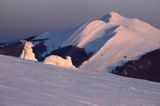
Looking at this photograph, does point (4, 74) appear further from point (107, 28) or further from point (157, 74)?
point (107, 28)

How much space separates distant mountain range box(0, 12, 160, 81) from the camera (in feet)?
237

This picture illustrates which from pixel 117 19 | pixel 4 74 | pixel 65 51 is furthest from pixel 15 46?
pixel 4 74

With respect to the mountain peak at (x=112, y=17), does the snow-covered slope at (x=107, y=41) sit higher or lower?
lower

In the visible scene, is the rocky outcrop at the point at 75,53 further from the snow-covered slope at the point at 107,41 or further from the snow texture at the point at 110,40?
the snow texture at the point at 110,40

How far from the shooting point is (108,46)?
78.1m

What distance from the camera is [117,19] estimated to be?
9625 centimetres

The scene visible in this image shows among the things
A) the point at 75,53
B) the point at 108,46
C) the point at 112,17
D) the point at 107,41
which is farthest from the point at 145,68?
the point at 112,17

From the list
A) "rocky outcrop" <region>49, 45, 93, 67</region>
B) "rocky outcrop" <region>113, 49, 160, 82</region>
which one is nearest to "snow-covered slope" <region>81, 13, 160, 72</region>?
"rocky outcrop" <region>113, 49, 160, 82</region>

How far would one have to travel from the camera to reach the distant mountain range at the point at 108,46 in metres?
72.4

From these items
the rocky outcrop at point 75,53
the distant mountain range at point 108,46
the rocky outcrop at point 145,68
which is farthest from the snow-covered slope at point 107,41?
the rocky outcrop at point 145,68

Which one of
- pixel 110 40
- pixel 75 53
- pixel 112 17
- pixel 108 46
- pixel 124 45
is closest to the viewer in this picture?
pixel 108 46

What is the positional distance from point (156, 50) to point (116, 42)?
5.92m

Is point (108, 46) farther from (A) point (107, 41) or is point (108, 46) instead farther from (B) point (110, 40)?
(A) point (107, 41)

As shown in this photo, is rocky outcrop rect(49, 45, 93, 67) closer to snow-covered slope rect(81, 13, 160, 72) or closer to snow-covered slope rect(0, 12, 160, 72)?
snow-covered slope rect(0, 12, 160, 72)
